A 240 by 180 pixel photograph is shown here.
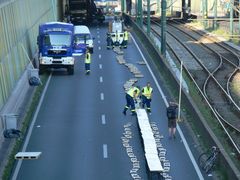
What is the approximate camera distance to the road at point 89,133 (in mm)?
20109

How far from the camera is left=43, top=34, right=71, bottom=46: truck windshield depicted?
3759 cm

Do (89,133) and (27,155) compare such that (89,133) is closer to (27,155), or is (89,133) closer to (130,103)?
(130,103)

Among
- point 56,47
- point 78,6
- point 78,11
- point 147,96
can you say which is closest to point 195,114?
point 147,96

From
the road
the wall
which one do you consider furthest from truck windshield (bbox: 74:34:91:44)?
the road

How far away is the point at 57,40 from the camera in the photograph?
37812mm

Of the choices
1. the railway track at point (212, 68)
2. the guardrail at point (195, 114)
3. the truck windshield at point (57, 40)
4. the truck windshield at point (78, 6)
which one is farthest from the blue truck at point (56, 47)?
the truck windshield at point (78, 6)

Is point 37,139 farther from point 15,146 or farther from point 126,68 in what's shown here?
point 126,68

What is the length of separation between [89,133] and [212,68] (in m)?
19.3

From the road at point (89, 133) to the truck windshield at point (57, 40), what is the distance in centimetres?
223

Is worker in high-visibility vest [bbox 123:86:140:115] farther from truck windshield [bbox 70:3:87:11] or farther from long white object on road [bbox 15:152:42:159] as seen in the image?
truck windshield [bbox 70:3:87:11]

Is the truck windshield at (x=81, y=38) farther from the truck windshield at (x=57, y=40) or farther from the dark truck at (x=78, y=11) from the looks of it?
the dark truck at (x=78, y=11)

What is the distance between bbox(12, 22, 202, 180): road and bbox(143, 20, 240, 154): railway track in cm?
291

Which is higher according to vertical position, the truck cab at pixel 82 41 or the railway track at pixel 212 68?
the truck cab at pixel 82 41

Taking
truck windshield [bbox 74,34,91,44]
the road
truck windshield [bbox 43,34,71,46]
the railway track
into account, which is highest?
truck windshield [bbox 43,34,71,46]
